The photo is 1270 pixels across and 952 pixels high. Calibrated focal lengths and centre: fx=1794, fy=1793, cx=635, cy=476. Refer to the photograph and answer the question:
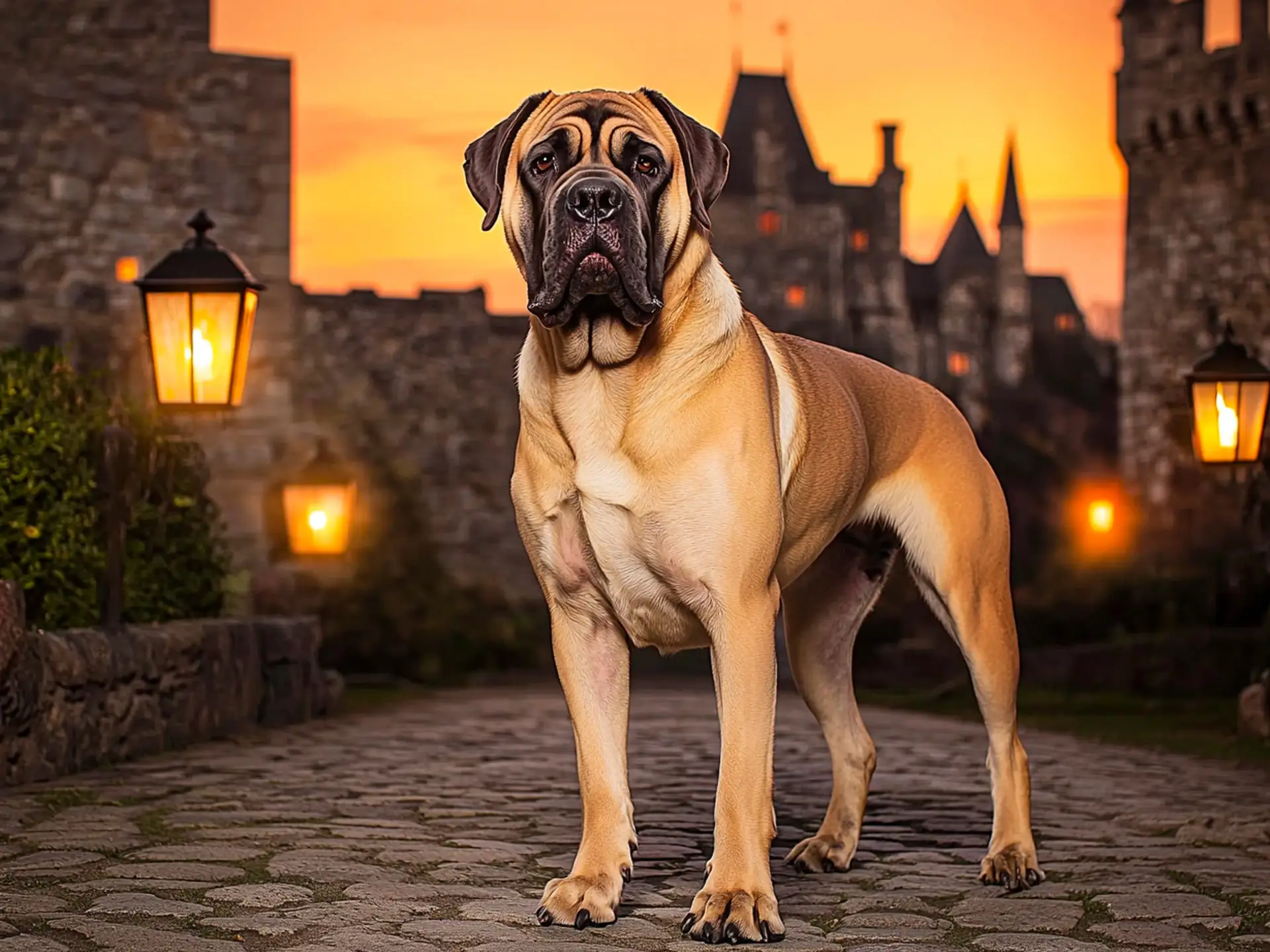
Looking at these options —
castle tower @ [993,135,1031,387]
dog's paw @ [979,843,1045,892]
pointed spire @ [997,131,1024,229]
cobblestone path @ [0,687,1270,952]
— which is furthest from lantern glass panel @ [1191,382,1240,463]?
pointed spire @ [997,131,1024,229]

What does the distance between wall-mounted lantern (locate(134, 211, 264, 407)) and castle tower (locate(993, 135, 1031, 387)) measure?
51.6 metres

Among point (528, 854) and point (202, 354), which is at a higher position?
point (202, 354)

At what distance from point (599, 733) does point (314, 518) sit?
9446 millimetres

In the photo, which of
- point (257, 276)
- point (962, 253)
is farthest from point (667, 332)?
point (962, 253)

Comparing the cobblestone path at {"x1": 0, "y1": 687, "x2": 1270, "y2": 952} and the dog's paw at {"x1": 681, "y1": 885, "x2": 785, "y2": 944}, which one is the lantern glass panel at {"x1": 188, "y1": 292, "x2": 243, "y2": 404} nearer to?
the cobblestone path at {"x1": 0, "y1": 687, "x2": 1270, "y2": 952}

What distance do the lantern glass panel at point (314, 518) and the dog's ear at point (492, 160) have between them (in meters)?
9.40

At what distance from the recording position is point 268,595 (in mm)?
12484

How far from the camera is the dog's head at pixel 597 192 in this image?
3.71 m

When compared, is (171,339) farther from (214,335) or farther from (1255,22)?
(1255,22)

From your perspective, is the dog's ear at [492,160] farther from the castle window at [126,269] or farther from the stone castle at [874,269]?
the stone castle at [874,269]

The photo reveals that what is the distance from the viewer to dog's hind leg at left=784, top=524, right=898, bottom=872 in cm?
472

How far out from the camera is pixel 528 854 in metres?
4.84

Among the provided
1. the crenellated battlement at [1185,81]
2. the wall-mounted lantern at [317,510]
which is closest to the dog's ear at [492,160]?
the wall-mounted lantern at [317,510]

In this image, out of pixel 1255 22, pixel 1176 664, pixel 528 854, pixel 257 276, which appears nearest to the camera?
pixel 528 854
